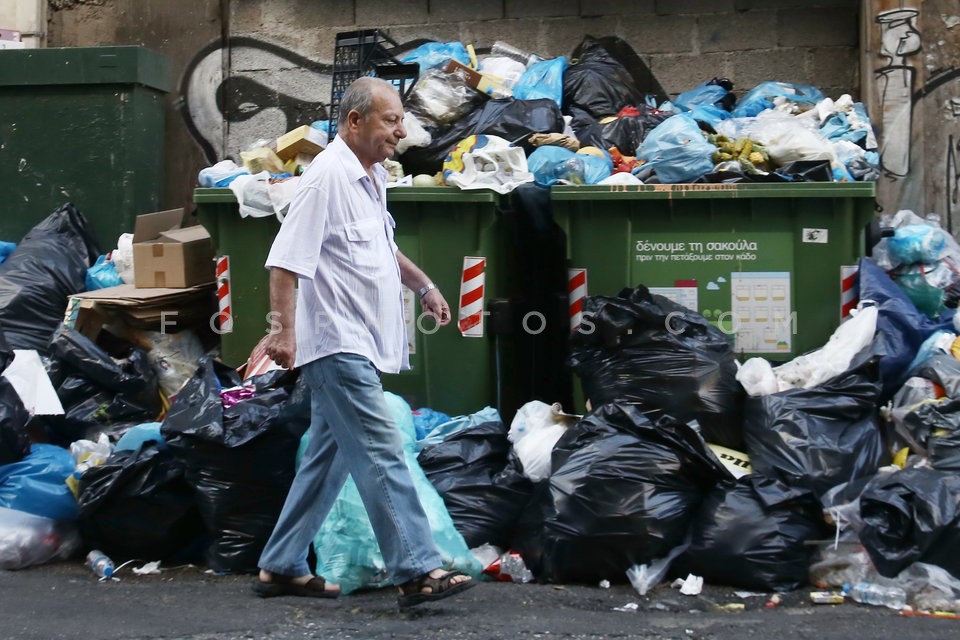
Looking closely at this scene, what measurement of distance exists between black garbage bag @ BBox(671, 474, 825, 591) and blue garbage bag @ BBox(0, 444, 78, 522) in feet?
7.53

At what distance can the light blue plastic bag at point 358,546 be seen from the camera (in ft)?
12.9

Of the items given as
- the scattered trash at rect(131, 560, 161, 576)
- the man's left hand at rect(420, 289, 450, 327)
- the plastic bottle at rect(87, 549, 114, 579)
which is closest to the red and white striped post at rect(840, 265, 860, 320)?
the man's left hand at rect(420, 289, 450, 327)

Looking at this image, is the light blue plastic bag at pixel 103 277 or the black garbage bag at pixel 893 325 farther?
the light blue plastic bag at pixel 103 277

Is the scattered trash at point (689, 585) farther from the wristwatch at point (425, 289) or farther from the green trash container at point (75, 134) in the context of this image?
the green trash container at point (75, 134)

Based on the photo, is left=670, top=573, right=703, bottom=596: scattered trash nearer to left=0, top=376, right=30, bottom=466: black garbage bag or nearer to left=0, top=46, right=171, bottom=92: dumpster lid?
left=0, top=376, right=30, bottom=466: black garbage bag

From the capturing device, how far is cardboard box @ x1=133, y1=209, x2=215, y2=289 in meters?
5.55

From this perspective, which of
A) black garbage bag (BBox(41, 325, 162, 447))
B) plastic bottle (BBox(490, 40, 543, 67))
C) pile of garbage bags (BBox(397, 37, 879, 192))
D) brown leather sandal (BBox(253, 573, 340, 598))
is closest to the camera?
brown leather sandal (BBox(253, 573, 340, 598))

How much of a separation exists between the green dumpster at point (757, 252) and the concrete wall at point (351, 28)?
187cm

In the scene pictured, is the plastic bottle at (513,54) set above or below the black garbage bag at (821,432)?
above

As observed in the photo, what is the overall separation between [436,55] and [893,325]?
282 cm

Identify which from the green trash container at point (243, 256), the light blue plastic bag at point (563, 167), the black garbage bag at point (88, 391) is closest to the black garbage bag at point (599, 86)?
the light blue plastic bag at point (563, 167)

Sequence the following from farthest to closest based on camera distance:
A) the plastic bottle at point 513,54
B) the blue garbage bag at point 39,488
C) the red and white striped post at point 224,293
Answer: the plastic bottle at point 513,54, the red and white striped post at point 224,293, the blue garbage bag at point 39,488

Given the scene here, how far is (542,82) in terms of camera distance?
19.9 feet

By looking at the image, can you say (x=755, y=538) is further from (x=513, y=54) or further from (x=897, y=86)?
(x=513, y=54)
